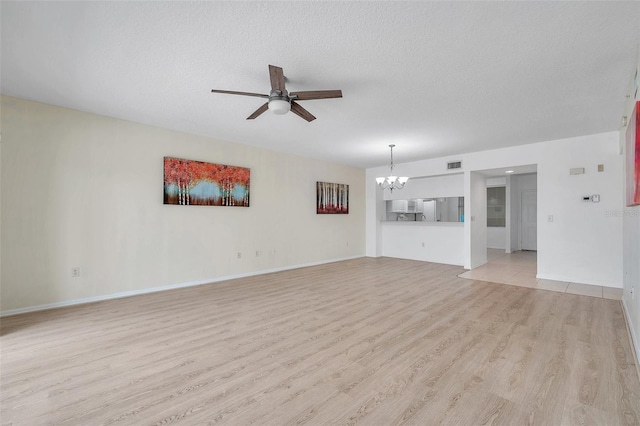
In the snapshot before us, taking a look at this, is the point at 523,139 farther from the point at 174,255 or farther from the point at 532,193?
the point at 174,255

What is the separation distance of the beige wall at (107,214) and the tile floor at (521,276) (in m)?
4.44

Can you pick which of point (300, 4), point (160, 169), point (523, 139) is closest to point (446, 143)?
point (523, 139)

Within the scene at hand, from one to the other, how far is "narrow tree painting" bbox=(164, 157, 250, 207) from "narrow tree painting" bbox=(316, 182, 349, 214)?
80.7 inches

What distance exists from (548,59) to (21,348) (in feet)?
18.0

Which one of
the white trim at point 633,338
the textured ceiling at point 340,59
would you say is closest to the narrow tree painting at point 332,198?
the textured ceiling at point 340,59

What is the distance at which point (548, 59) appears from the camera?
8.32ft

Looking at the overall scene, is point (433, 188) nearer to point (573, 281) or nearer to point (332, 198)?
point (332, 198)

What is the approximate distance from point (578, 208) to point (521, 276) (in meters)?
1.56

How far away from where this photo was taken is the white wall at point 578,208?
463 centimetres

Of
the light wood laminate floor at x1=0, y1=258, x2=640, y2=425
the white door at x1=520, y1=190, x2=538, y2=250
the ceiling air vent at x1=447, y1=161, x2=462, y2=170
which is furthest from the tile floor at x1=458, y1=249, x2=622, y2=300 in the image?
the ceiling air vent at x1=447, y1=161, x2=462, y2=170

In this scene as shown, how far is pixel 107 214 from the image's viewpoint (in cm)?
411

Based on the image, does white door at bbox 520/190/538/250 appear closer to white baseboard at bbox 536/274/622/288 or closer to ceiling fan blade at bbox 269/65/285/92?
white baseboard at bbox 536/274/622/288

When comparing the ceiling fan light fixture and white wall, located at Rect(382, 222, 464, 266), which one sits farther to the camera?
white wall, located at Rect(382, 222, 464, 266)

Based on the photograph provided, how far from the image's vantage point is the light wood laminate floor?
68.7 inches
